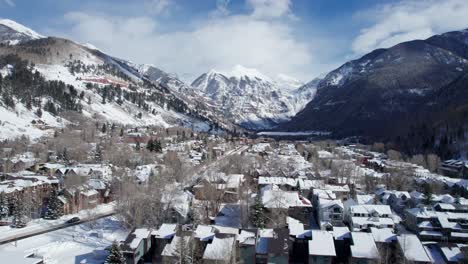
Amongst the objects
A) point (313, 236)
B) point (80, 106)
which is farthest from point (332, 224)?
point (80, 106)

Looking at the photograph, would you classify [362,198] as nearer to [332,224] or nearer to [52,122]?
[332,224]

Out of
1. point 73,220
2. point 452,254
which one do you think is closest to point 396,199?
point 452,254

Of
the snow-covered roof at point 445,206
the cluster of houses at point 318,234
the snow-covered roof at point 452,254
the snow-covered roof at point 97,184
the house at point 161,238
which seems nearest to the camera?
the snow-covered roof at point 452,254

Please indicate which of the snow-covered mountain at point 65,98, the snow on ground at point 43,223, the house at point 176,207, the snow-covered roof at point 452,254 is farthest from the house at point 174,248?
the snow-covered mountain at point 65,98

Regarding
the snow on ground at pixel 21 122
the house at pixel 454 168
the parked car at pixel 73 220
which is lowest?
the parked car at pixel 73 220

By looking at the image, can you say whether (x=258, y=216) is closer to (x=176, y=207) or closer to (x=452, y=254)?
(x=176, y=207)

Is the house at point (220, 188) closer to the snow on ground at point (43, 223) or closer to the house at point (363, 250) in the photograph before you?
the snow on ground at point (43, 223)

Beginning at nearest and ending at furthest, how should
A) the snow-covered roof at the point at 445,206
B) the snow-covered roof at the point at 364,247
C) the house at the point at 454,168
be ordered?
the snow-covered roof at the point at 364,247 < the snow-covered roof at the point at 445,206 < the house at the point at 454,168
